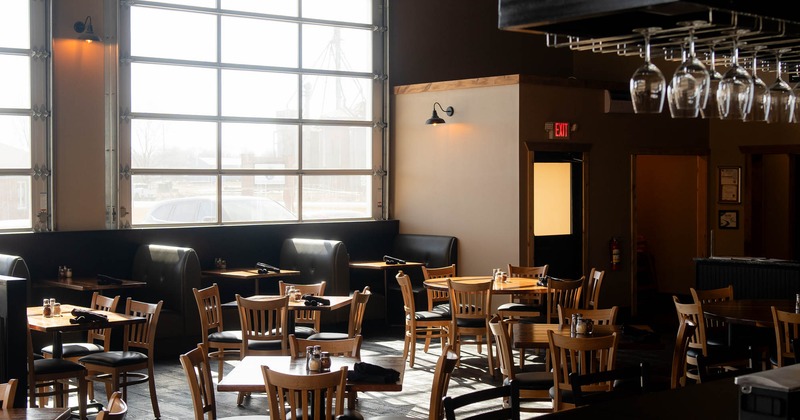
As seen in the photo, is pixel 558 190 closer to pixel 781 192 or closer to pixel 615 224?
pixel 615 224

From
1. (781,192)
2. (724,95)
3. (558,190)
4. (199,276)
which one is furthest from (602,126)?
(724,95)

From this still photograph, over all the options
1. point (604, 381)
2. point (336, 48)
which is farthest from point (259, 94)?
point (604, 381)

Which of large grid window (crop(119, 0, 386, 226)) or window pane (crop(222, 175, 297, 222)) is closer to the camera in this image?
large grid window (crop(119, 0, 386, 226))

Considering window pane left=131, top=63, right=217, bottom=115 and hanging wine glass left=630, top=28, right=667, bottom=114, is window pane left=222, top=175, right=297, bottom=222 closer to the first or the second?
window pane left=131, top=63, right=217, bottom=115

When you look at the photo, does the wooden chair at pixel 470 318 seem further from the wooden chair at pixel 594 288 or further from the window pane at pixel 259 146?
the window pane at pixel 259 146

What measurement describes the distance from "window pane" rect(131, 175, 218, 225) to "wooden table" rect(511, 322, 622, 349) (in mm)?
5677

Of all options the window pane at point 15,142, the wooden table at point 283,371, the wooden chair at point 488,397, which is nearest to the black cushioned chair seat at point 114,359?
the wooden table at point 283,371

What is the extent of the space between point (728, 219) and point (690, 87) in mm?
11320

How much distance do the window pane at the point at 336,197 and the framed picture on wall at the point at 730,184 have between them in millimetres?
4893

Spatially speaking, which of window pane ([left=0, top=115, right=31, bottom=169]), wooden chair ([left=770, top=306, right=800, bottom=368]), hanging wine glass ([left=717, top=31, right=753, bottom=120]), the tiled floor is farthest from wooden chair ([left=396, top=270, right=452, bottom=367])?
hanging wine glass ([left=717, top=31, right=753, bottom=120])

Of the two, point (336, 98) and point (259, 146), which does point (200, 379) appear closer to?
point (259, 146)

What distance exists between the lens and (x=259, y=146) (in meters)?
12.1

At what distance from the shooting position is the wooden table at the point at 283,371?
5066 millimetres

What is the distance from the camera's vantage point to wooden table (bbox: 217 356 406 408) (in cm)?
507
